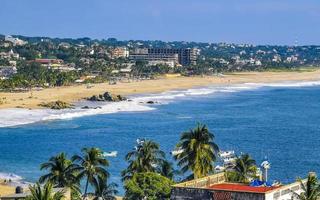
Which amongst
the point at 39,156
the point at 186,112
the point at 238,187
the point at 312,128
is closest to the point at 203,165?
the point at 238,187

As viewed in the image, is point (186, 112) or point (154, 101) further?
point (154, 101)

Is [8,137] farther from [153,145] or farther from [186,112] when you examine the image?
[153,145]

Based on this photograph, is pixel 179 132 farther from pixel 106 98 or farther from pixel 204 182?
pixel 204 182

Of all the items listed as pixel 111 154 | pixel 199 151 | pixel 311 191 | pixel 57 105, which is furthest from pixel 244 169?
pixel 57 105

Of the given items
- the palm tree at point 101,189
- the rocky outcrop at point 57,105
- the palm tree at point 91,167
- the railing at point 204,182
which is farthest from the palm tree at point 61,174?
the rocky outcrop at point 57,105

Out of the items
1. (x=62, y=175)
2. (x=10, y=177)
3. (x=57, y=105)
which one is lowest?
(x=57, y=105)

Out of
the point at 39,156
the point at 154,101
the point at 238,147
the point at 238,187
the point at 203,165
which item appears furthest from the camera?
the point at 154,101

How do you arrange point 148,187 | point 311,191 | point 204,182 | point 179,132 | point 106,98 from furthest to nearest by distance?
point 106,98
point 179,132
point 148,187
point 204,182
point 311,191
